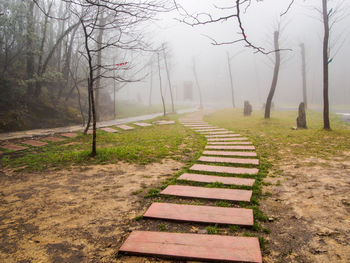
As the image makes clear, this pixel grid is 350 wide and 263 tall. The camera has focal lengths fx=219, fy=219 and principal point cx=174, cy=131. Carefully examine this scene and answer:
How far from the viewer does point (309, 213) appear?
2.26m

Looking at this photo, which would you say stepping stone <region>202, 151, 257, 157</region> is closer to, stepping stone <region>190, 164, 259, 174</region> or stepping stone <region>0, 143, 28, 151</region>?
stepping stone <region>190, 164, 259, 174</region>

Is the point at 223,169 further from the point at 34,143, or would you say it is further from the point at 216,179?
the point at 34,143

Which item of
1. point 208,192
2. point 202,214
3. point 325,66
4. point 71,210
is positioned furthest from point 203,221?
point 325,66

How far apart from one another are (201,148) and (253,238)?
357 centimetres

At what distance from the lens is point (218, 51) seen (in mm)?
81125

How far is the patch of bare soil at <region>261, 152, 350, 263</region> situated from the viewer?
5.56ft

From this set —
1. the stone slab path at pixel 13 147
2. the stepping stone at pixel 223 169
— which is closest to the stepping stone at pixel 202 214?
the stepping stone at pixel 223 169

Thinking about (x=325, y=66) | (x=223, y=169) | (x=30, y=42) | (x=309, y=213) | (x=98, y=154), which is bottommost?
(x=309, y=213)

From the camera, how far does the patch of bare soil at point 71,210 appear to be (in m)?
1.76

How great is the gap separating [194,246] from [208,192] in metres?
1.08

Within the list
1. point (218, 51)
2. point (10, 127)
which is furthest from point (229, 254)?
point (218, 51)

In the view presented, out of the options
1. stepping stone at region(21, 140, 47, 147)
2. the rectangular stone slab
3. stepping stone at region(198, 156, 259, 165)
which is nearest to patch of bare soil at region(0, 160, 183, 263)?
the rectangular stone slab

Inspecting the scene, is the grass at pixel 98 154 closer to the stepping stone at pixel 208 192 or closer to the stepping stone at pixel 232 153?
the stepping stone at pixel 232 153

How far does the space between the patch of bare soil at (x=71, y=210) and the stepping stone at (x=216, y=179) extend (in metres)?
0.44
